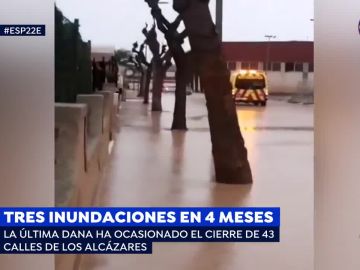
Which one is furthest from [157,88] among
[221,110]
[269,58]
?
[221,110]

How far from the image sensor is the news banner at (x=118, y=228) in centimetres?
217

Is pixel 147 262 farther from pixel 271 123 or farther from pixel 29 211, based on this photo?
pixel 271 123

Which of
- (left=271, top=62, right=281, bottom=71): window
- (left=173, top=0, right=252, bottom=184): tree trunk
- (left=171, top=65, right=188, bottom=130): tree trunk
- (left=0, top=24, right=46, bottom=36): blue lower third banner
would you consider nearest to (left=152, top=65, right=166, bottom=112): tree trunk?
(left=171, top=65, right=188, bottom=130): tree trunk

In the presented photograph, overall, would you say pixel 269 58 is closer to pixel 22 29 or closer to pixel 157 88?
pixel 22 29

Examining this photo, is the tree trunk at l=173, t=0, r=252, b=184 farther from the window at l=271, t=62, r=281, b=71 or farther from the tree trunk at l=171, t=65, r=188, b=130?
the tree trunk at l=171, t=65, r=188, b=130

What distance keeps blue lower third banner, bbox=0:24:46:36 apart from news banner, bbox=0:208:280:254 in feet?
1.77

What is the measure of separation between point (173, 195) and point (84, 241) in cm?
270

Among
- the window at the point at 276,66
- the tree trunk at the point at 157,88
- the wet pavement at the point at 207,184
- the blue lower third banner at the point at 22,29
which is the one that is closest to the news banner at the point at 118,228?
the wet pavement at the point at 207,184

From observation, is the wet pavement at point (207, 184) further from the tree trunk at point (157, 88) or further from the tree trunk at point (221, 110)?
the tree trunk at point (157, 88)

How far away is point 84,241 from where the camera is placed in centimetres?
227

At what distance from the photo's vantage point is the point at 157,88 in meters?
15.3

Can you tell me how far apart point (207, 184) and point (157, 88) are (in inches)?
382

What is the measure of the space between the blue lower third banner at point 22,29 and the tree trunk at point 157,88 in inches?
480

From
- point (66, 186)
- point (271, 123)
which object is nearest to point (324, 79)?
point (66, 186)
